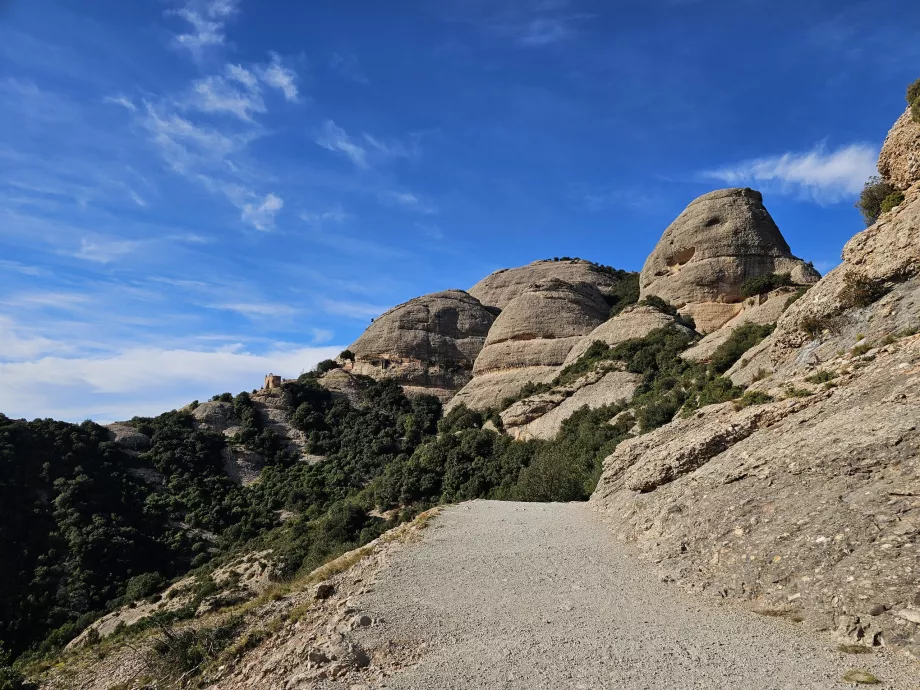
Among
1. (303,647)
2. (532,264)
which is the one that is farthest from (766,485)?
(532,264)

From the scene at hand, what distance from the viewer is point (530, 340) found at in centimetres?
3703

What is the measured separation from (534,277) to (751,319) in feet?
111

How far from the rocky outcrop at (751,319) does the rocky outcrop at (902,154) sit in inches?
334

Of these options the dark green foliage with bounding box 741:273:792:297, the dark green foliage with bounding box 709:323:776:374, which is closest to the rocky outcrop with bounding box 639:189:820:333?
the dark green foliage with bounding box 741:273:792:297

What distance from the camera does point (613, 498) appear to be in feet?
41.4

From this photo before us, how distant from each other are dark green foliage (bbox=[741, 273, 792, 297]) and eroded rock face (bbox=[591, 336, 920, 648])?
18537 mm

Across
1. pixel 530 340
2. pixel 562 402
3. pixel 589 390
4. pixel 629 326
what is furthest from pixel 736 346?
pixel 530 340

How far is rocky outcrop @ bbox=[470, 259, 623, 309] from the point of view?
54281mm

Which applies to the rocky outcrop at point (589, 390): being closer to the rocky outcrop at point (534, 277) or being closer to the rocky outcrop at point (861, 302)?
the rocky outcrop at point (861, 302)

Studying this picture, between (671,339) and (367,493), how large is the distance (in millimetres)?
15943

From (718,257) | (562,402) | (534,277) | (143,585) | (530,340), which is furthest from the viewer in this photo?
(534,277)

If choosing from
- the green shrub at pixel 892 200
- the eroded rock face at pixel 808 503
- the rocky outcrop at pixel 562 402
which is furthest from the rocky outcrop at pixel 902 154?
the rocky outcrop at pixel 562 402

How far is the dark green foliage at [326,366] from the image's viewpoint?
45906mm

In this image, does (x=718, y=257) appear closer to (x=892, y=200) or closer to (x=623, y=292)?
(x=623, y=292)
